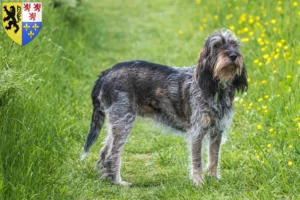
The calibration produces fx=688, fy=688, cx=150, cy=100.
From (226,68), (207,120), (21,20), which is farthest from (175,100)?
(21,20)

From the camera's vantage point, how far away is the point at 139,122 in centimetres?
927

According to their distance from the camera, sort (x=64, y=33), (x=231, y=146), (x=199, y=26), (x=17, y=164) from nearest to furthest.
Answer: (x=17, y=164)
(x=231, y=146)
(x=64, y=33)
(x=199, y=26)

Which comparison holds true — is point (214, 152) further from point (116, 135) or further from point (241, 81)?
point (116, 135)

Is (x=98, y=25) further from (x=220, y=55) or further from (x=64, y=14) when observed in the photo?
(x=220, y=55)

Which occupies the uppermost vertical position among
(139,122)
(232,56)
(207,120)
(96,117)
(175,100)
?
(232,56)

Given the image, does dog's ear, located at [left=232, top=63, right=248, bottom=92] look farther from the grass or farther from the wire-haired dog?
the grass

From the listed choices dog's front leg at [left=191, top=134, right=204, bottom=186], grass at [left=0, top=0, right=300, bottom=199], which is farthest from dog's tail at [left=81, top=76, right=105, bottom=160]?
dog's front leg at [left=191, top=134, right=204, bottom=186]

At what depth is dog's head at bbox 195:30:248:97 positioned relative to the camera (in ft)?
21.2

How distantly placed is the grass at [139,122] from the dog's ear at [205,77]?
72 cm

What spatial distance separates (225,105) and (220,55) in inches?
23.4

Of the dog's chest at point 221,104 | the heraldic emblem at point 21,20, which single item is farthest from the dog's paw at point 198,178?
the heraldic emblem at point 21,20

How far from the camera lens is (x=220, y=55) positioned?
651 centimetres

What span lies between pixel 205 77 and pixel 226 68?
295mm

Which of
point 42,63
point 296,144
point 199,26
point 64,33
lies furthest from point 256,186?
point 199,26
